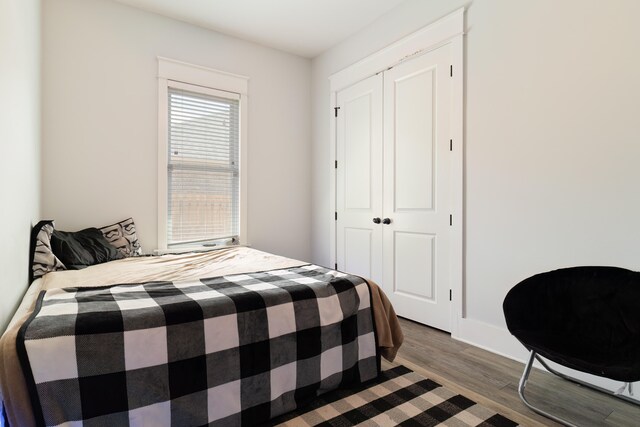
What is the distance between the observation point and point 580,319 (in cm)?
168

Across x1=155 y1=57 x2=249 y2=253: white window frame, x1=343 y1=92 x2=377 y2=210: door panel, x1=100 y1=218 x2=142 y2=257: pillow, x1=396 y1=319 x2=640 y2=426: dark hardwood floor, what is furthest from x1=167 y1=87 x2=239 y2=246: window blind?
x1=396 y1=319 x2=640 y2=426: dark hardwood floor

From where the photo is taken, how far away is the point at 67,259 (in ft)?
7.39

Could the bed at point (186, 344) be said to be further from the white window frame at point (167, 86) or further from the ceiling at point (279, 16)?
the ceiling at point (279, 16)

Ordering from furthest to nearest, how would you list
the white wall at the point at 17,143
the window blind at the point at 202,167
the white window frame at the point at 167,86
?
the window blind at the point at 202,167 → the white window frame at the point at 167,86 → the white wall at the point at 17,143

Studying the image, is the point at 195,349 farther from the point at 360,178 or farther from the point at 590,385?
the point at 360,178

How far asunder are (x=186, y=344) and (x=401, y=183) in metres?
2.27

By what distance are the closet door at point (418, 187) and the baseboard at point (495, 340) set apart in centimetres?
17

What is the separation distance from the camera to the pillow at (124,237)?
9.16 feet

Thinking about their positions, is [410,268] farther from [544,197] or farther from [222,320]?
[222,320]

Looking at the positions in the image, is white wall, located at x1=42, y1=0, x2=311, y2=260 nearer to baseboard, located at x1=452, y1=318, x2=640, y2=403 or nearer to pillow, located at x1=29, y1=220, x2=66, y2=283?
pillow, located at x1=29, y1=220, x2=66, y2=283

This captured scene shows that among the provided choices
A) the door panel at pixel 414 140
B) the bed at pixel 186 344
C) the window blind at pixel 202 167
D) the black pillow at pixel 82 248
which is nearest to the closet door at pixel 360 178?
the door panel at pixel 414 140

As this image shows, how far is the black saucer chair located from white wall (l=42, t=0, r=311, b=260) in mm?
2692

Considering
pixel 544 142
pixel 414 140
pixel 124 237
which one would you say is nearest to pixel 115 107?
pixel 124 237

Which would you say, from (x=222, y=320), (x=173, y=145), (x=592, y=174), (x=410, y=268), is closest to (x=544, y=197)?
(x=592, y=174)
